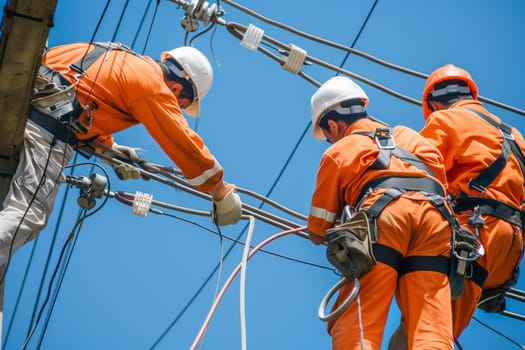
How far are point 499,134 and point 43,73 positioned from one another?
10.5 ft

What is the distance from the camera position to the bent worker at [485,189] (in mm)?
5980

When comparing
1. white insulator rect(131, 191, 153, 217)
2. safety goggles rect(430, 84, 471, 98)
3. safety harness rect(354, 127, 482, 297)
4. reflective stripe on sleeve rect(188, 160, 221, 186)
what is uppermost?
safety goggles rect(430, 84, 471, 98)

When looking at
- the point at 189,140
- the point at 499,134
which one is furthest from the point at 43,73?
the point at 499,134

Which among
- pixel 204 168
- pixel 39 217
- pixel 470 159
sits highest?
pixel 470 159

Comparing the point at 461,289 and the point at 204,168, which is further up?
the point at 461,289

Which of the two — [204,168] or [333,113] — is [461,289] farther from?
[204,168]

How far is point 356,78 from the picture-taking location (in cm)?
784

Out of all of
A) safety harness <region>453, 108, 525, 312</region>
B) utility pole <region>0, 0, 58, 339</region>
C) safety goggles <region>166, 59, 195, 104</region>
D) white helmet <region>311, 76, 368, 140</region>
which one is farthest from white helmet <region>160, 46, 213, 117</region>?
safety harness <region>453, 108, 525, 312</region>

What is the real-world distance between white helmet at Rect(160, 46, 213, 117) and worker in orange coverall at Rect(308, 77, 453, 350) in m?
1.90

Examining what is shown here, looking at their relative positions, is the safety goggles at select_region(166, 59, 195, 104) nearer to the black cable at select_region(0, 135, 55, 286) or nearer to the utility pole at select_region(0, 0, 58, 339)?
the black cable at select_region(0, 135, 55, 286)

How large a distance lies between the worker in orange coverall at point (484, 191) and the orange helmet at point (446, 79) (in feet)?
1.34

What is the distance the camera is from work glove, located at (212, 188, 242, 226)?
7.10 meters

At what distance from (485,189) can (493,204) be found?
0.42 ft

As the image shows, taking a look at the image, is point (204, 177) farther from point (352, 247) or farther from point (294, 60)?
point (352, 247)
